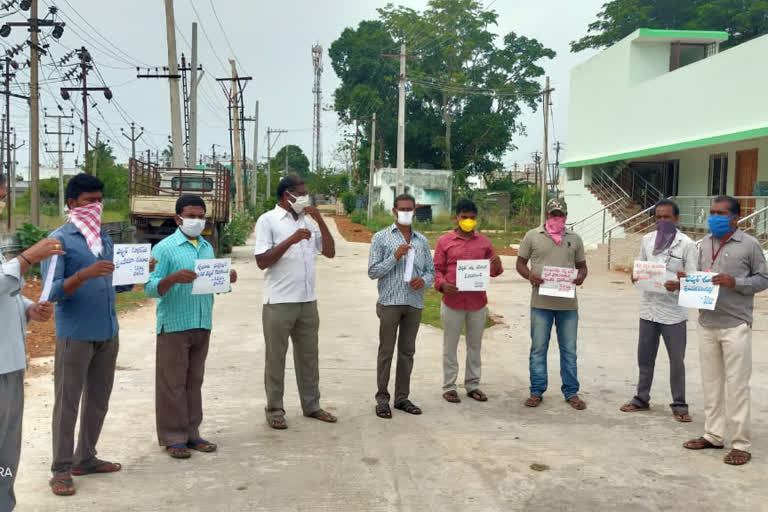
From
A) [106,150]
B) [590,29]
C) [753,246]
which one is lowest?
[753,246]

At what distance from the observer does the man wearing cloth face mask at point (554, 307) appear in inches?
277

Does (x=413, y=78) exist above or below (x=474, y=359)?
above

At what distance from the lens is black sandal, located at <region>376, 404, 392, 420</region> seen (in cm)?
657

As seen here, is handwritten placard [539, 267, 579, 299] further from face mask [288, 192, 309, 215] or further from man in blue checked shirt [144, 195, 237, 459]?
man in blue checked shirt [144, 195, 237, 459]

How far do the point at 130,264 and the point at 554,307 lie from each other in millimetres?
3886

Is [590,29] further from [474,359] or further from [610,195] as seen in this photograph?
[474,359]

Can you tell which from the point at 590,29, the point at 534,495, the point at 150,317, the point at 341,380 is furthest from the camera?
the point at 590,29

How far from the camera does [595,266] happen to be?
22094 mm

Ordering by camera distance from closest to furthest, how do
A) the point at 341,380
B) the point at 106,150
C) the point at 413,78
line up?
the point at 341,380, the point at 413,78, the point at 106,150

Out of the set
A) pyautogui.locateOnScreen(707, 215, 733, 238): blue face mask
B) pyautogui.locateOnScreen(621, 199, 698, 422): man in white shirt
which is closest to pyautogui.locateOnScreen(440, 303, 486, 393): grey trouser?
pyautogui.locateOnScreen(621, 199, 698, 422): man in white shirt

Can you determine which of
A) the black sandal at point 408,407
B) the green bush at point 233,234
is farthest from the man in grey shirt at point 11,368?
the green bush at point 233,234

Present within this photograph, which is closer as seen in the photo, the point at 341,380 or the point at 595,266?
the point at 341,380

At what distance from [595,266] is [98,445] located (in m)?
18.5

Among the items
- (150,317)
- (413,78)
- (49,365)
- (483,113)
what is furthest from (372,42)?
(49,365)
